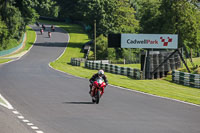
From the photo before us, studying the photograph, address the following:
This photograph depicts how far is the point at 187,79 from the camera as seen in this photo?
1412 inches

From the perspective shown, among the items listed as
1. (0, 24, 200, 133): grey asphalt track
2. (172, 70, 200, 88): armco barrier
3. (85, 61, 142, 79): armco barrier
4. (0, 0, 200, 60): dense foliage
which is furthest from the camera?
(0, 0, 200, 60): dense foliage

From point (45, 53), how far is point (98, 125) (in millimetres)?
60879

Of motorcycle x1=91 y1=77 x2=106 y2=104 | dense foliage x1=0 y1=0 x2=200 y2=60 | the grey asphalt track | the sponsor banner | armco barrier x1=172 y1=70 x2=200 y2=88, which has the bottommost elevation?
armco barrier x1=172 y1=70 x2=200 y2=88

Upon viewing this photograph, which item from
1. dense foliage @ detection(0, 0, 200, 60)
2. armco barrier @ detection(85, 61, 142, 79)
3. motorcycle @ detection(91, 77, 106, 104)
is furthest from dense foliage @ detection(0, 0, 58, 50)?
motorcycle @ detection(91, 77, 106, 104)

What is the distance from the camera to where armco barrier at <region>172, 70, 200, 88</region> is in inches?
1357

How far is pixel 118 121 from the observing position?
13.8 meters

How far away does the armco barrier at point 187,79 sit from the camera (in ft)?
113

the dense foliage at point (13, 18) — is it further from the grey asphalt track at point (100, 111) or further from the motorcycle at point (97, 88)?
the motorcycle at point (97, 88)

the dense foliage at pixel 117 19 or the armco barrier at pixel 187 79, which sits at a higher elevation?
the dense foliage at pixel 117 19

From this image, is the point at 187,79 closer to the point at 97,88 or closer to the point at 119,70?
the point at 119,70

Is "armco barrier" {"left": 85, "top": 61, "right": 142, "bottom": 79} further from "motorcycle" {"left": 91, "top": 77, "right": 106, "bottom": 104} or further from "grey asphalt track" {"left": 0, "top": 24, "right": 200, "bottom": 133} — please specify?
"motorcycle" {"left": 91, "top": 77, "right": 106, "bottom": 104}

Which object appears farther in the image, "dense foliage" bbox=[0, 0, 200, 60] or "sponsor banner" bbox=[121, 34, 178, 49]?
"dense foliage" bbox=[0, 0, 200, 60]

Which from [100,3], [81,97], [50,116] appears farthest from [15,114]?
[100,3]

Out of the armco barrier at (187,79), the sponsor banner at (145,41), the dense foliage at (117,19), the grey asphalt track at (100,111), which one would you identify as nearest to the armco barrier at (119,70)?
the sponsor banner at (145,41)
